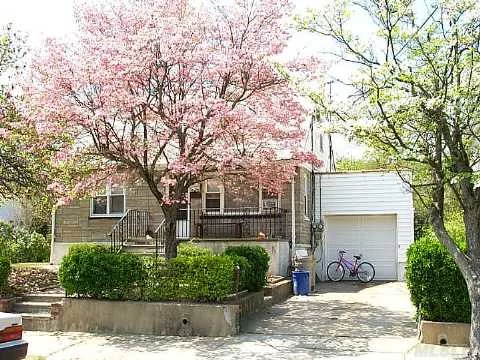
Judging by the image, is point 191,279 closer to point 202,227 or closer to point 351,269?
point 202,227

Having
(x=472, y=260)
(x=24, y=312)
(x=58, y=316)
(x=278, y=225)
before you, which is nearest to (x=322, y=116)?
(x=472, y=260)

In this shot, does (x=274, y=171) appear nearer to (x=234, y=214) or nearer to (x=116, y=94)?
(x=116, y=94)

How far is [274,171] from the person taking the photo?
12.9 meters

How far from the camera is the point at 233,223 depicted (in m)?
18.8

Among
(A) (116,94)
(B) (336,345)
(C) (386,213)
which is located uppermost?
(A) (116,94)

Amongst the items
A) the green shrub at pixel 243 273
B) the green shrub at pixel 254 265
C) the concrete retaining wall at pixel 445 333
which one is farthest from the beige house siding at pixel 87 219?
the concrete retaining wall at pixel 445 333

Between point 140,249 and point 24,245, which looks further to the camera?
point 24,245

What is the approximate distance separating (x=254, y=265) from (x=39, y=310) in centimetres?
489

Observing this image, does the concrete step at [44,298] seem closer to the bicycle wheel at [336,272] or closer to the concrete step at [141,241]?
the concrete step at [141,241]

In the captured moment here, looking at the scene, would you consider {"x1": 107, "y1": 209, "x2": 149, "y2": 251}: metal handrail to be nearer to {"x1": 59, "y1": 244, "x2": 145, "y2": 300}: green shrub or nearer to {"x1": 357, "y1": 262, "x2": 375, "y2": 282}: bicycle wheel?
{"x1": 59, "y1": 244, "x2": 145, "y2": 300}: green shrub

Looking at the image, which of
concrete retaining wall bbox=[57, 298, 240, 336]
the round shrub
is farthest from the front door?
the round shrub

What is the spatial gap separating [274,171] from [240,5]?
361 cm

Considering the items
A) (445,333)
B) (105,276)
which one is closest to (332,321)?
(445,333)

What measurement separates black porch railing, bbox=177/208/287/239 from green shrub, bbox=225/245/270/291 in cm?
345
